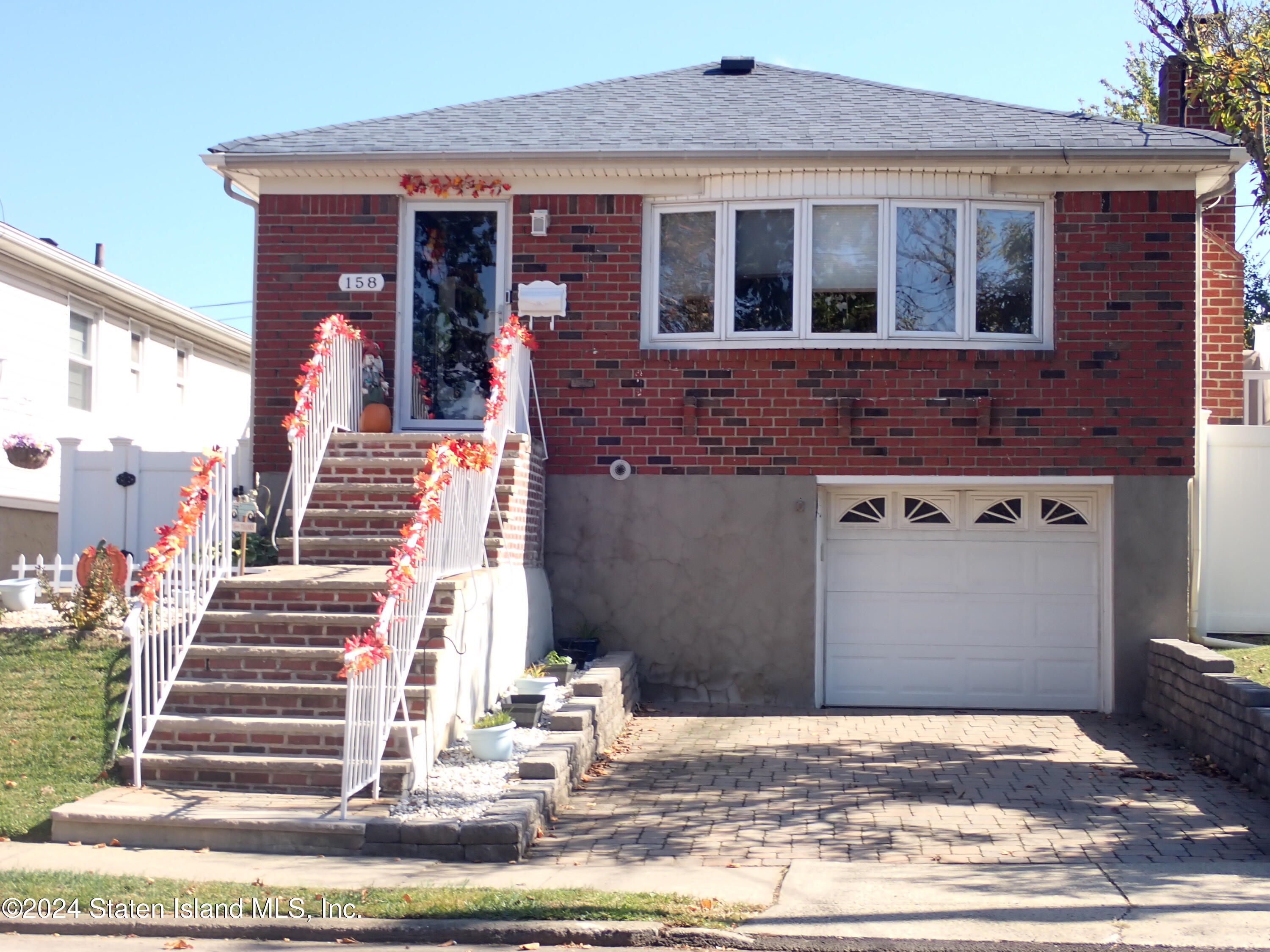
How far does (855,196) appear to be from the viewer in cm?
1084

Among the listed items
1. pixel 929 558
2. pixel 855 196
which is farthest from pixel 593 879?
pixel 855 196

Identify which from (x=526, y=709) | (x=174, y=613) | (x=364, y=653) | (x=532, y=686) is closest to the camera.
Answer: (x=364, y=653)

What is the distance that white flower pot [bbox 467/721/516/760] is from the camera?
7.58 meters

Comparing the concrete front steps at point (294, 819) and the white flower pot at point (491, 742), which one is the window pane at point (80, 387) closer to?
the concrete front steps at point (294, 819)

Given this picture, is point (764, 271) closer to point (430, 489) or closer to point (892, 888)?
point (430, 489)

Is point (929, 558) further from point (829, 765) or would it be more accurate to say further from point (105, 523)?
point (105, 523)

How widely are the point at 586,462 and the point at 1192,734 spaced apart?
5415 mm

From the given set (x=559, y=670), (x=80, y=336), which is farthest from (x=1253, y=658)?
(x=80, y=336)

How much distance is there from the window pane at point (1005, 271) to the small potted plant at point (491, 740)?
591cm

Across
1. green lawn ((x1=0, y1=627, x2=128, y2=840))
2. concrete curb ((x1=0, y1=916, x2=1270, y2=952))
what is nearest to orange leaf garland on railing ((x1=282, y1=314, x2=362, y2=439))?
green lawn ((x1=0, y1=627, x2=128, y2=840))

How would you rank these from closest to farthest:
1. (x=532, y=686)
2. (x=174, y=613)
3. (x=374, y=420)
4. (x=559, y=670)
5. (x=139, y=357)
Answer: (x=174, y=613)
(x=532, y=686)
(x=559, y=670)
(x=374, y=420)
(x=139, y=357)

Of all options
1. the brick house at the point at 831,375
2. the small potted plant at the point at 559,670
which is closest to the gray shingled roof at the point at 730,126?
the brick house at the point at 831,375

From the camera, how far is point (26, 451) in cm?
1144

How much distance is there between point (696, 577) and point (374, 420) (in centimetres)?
318
